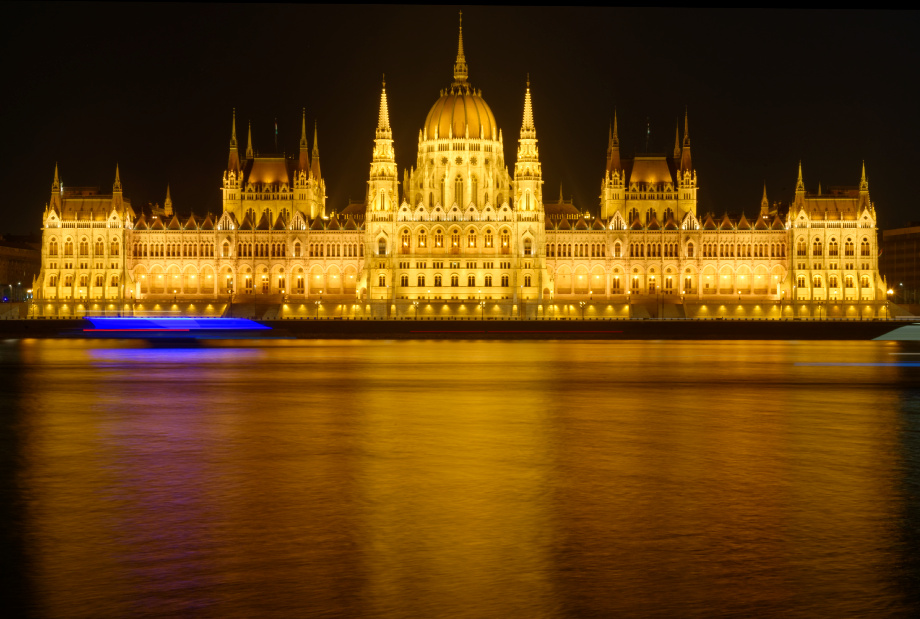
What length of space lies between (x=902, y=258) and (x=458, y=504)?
143487 millimetres

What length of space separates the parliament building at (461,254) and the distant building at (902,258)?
26284 mm

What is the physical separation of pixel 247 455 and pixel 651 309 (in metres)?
92.0

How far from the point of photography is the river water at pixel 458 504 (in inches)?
348

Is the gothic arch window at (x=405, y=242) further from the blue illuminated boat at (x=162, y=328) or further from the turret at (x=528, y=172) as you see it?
the blue illuminated boat at (x=162, y=328)

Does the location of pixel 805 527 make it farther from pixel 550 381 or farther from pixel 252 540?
pixel 550 381

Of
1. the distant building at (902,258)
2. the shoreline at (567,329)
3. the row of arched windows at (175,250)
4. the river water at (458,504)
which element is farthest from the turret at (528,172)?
the river water at (458,504)

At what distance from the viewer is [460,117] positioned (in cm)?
A: 11394

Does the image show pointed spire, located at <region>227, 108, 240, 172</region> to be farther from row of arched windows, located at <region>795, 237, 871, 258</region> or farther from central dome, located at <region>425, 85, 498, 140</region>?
row of arched windows, located at <region>795, 237, 871, 258</region>

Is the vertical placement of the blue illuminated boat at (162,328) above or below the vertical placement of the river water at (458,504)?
above

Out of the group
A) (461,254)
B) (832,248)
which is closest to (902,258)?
(832,248)

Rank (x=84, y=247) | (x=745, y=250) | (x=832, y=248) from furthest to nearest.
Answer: (x=84, y=247) < (x=745, y=250) < (x=832, y=248)

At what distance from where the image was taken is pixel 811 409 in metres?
23.5

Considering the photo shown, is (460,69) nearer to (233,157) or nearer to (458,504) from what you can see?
(233,157)

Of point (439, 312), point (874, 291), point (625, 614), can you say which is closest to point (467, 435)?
point (625, 614)
